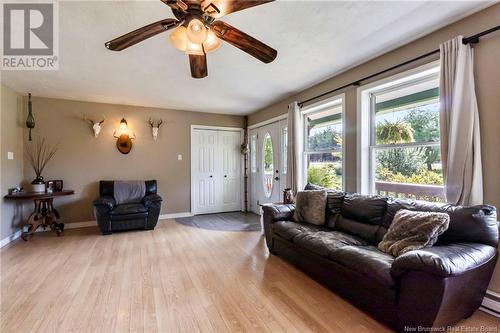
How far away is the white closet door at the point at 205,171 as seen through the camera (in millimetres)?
5781

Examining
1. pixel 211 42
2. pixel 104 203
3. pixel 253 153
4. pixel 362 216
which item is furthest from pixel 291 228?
pixel 253 153

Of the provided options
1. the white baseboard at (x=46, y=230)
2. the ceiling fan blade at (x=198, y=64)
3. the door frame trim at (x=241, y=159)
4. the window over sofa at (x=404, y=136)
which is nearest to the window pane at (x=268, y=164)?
the door frame trim at (x=241, y=159)

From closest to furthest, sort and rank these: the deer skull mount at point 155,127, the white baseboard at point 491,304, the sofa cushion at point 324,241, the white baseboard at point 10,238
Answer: the white baseboard at point 491,304 < the sofa cushion at point 324,241 < the white baseboard at point 10,238 < the deer skull mount at point 155,127

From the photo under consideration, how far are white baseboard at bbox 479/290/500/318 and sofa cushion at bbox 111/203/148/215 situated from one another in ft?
14.6

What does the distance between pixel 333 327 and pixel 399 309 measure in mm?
472

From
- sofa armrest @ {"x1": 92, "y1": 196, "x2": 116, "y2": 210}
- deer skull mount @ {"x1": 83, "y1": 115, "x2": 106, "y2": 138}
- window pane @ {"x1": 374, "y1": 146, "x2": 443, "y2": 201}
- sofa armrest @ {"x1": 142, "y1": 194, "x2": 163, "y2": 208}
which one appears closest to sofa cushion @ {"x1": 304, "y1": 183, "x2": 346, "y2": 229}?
window pane @ {"x1": 374, "y1": 146, "x2": 443, "y2": 201}

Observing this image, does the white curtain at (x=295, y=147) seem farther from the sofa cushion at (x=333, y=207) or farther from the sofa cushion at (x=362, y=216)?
the sofa cushion at (x=362, y=216)

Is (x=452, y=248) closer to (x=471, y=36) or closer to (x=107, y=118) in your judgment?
(x=471, y=36)

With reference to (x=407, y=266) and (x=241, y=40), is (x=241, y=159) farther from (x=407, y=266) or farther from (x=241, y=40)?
(x=407, y=266)

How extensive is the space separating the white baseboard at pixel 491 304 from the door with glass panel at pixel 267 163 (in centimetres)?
321

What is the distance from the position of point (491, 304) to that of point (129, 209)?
4.61m

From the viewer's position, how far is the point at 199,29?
5.30 ft

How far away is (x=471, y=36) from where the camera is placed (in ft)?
6.93

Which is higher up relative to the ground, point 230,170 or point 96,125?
point 96,125
